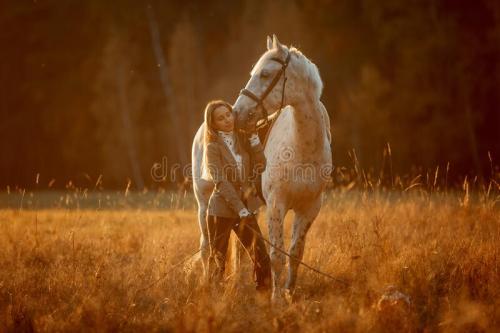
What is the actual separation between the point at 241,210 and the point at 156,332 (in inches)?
47.9

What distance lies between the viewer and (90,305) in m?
4.49

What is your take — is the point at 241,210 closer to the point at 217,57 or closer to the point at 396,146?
the point at 396,146

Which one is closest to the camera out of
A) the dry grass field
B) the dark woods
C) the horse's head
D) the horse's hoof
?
the dry grass field

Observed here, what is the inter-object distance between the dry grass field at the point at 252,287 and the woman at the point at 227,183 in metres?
0.30

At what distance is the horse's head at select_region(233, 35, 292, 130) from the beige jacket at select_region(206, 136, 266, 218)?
1.54ft

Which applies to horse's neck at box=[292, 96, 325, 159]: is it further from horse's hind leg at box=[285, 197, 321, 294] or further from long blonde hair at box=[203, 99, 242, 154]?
long blonde hair at box=[203, 99, 242, 154]

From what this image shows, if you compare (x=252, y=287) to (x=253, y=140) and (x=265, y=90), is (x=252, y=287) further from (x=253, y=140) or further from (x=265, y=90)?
(x=265, y=90)

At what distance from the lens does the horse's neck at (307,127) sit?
5051mm

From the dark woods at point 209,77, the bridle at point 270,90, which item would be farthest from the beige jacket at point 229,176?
the dark woods at point 209,77

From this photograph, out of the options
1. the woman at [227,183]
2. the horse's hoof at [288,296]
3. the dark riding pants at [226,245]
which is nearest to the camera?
the horse's hoof at [288,296]

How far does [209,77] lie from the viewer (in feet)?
77.7

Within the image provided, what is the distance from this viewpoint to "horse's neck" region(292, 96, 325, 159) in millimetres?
5051

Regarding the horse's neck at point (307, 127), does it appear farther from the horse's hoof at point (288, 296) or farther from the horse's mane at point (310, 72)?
the horse's hoof at point (288, 296)

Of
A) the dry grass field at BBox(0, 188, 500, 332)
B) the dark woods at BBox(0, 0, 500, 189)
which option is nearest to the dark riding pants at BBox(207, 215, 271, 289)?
the dry grass field at BBox(0, 188, 500, 332)
